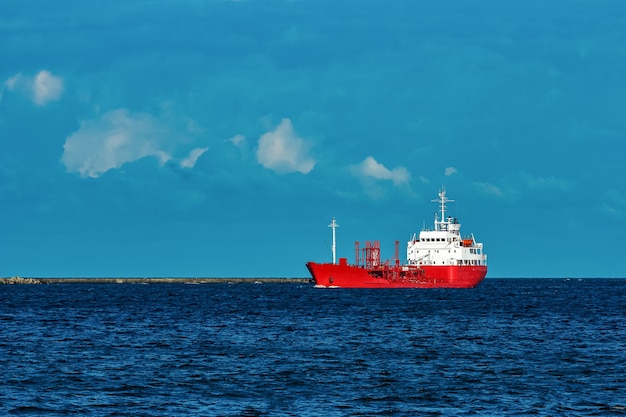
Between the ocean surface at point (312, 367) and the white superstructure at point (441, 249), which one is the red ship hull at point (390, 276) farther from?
the ocean surface at point (312, 367)

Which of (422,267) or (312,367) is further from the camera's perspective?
(422,267)

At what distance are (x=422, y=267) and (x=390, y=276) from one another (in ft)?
21.2

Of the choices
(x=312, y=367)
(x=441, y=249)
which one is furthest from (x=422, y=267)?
(x=312, y=367)

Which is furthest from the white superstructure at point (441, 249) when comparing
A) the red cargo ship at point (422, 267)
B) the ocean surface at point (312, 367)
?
the ocean surface at point (312, 367)

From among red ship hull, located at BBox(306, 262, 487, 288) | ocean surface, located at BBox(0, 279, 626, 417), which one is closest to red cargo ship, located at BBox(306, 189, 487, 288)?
red ship hull, located at BBox(306, 262, 487, 288)

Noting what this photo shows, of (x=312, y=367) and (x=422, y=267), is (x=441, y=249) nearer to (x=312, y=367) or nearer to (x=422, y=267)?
(x=422, y=267)

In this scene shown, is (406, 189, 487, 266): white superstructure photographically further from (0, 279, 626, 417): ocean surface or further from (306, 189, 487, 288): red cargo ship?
(0, 279, 626, 417): ocean surface

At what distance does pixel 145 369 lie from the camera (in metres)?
37.4

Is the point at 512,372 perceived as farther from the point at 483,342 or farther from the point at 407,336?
the point at 407,336

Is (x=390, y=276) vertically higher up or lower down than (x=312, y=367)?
higher up

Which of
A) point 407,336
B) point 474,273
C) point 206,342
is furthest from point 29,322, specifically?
point 474,273

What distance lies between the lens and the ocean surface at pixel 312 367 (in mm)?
29125

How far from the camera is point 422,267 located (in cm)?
13525

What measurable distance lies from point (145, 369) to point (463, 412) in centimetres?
1489
